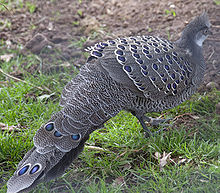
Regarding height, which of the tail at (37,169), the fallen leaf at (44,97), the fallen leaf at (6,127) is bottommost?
the fallen leaf at (44,97)

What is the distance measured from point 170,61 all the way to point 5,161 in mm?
2476

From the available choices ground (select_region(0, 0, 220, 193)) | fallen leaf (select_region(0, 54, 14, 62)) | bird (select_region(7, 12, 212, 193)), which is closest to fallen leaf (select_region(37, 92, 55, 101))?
ground (select_region(0, 0, 220, 193))

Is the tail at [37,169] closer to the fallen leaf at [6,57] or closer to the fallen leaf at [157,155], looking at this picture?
the fallen leaf at [157,155]

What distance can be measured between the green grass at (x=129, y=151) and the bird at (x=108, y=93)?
0.34 metres

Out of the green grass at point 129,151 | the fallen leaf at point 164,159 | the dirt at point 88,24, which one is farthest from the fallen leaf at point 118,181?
the dirt at point 88,24

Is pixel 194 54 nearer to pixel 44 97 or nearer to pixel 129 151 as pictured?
pixel 129 151

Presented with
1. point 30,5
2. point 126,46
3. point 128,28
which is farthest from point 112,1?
point 126,46

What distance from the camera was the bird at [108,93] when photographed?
12.0 feet

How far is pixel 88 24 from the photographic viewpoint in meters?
7.05

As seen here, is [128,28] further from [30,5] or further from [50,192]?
[50,192]

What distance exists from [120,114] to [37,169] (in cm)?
189

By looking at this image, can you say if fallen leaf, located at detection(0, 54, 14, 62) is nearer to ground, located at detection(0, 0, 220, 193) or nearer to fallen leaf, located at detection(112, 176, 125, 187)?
ground, located at detection(0, 0, 220, 193)

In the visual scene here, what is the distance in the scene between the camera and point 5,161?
436cm

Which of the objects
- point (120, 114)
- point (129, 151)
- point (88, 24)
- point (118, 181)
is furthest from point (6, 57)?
point (118, 181)
